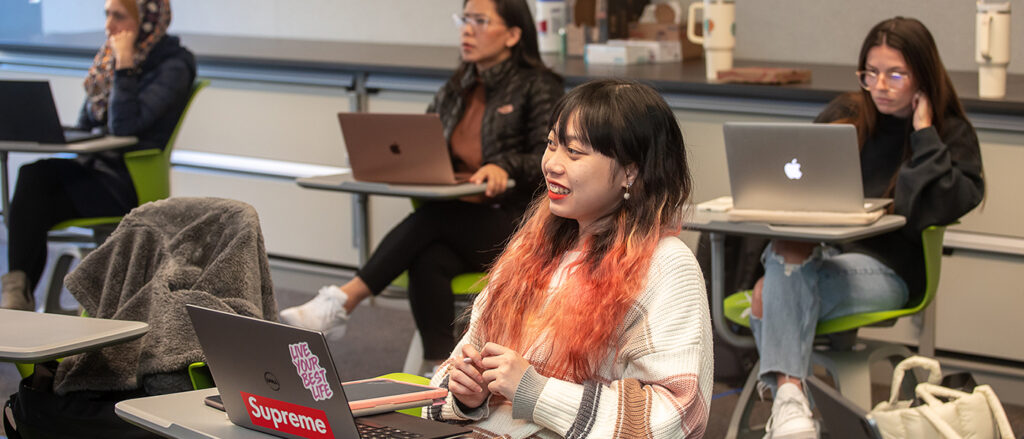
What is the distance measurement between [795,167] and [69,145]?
226 centimetres

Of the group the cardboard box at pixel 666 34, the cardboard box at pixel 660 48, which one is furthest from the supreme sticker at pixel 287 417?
the cardboard box at pixel 666 34

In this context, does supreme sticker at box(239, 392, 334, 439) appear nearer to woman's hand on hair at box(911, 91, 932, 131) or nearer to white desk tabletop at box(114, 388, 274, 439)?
white desk tabletop at box(114, 388, 274, 439)

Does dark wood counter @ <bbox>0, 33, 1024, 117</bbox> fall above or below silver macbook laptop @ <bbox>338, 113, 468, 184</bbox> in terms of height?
above

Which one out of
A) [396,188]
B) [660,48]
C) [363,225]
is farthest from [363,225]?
[660,48]

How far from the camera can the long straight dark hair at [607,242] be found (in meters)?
1.63

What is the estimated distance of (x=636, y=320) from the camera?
5.31 feet

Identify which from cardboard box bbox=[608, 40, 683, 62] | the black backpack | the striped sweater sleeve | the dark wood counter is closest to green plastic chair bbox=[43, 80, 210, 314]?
the dark wood counter

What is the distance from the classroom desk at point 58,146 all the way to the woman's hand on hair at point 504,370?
8.04 ft

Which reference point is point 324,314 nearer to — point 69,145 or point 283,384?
point 69,145

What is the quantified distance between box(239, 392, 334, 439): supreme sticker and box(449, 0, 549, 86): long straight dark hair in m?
2.11

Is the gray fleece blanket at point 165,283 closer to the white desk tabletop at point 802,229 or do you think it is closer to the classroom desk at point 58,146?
the white desk tabletop at point 802,229

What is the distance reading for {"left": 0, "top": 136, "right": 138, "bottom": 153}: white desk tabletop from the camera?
360cm

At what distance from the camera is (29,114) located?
3668mm

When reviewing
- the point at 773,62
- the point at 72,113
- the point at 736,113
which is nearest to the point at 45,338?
the point at 736,113
